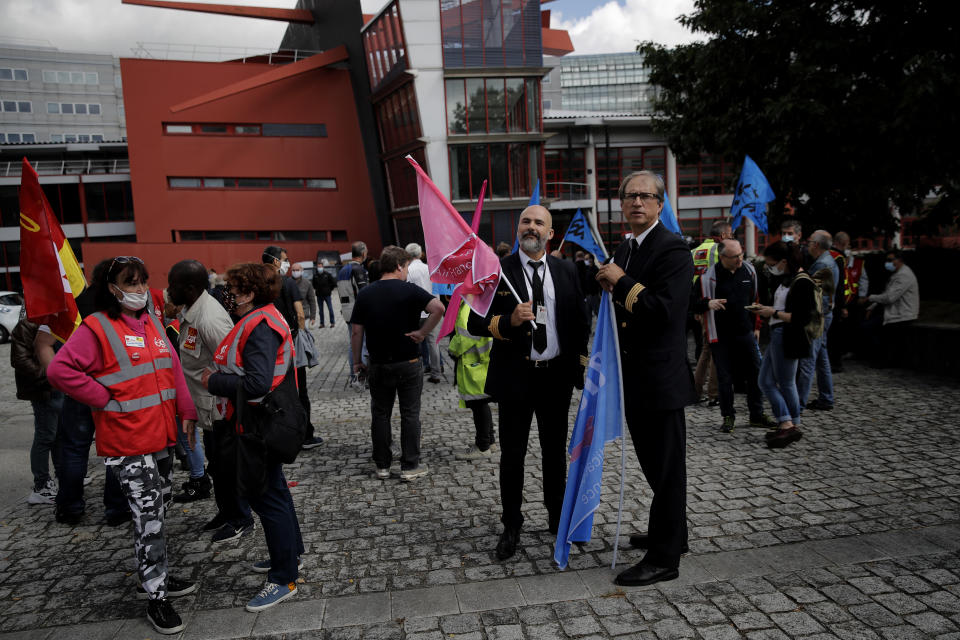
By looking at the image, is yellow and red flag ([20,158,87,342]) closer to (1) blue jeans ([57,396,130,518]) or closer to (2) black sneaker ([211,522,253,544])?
(1) blue jeans ([57,396,130,518])

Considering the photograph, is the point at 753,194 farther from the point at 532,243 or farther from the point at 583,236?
the point at 532,243

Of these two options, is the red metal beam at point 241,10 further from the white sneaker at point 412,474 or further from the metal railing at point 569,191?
the white sneaker at point 412,474

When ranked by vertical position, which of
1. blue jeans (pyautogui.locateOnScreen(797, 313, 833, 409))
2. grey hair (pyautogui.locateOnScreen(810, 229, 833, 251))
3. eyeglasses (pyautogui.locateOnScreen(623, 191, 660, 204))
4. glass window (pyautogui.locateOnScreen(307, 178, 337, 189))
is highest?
glass window (pyautogui.locateOnScreen(307, 178, 337, 189))

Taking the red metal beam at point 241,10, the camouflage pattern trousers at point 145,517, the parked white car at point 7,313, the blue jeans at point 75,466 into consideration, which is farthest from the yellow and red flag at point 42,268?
the red metal beam at point 241,10

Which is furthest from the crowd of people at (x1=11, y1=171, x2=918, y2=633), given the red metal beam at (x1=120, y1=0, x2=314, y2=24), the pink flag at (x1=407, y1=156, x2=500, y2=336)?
the red metal beam at (x1=120, y1=0, x2=314, y2=24)

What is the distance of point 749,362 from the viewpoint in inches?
265

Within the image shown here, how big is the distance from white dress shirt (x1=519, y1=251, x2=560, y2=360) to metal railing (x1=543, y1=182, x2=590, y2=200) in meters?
37.6

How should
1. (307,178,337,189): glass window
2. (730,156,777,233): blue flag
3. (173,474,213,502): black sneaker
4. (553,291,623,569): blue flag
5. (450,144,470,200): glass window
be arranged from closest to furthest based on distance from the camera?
(553,291,623,569): blue flag
(173,474,213,502): black sneaker
(730,156,777,233): blue flag
(450,144,470,200): glass window
(307,178,337,189): glass window

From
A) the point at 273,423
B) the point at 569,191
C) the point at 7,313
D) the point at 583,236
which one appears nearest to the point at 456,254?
the point at 273,423

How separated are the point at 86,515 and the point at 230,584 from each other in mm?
2018

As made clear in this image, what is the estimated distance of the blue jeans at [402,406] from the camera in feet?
18.2

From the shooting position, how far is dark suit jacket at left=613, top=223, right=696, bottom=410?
3.43m

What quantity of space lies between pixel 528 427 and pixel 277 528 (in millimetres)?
1565

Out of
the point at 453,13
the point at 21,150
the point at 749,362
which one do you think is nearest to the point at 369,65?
the point at 453,13
